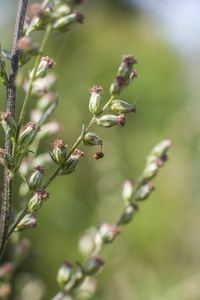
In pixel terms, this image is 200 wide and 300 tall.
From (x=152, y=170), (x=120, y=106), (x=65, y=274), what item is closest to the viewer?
(x=120, y=106)

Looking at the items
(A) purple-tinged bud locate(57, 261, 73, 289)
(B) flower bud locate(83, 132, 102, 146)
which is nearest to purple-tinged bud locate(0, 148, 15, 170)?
(B) flower bud locate(83, 132, 102, 146)

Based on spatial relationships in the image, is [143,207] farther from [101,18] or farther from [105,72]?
[101,18]

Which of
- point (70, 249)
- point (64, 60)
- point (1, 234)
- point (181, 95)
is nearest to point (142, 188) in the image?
point (1, 234)

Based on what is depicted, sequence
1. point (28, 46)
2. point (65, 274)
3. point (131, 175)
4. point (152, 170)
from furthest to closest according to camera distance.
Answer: point (131, 175)
point (152, 170)
point (65, 274)
point (28, 46)

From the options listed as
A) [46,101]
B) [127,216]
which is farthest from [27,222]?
[46,101]

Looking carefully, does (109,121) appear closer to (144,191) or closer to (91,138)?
(91,138)

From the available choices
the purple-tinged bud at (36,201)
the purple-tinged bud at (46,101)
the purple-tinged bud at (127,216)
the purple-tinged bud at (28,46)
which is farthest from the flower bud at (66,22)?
the purple-tinged bud at (127,216)
